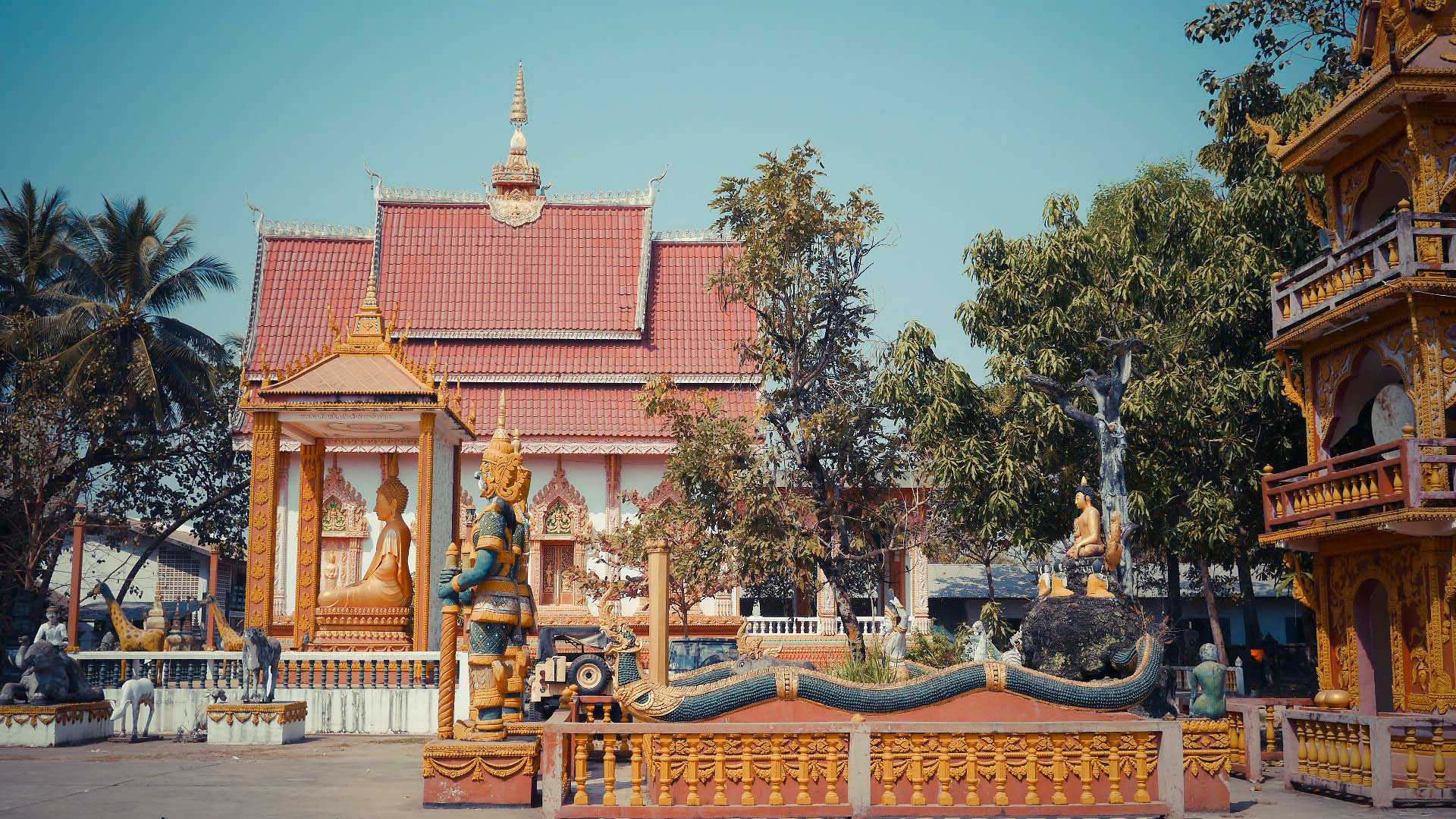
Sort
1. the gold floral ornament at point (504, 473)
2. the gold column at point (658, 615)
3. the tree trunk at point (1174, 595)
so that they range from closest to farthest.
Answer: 1. the gold floral ornament at point (504, 473)
2. the gold column at point (658, 615)
3. the tree trunk at point (1174, 595)

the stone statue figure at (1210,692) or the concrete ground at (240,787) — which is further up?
the stone statue figure at (1210,692)

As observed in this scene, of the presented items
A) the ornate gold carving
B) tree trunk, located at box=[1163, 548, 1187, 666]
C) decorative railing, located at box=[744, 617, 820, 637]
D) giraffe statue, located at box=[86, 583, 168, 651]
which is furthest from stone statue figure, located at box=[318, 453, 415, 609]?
the ornate gold carving

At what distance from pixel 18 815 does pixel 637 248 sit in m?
24.0

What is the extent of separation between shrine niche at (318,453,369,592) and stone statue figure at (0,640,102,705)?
1319 centimetres

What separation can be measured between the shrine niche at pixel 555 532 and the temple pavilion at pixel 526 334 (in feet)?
0.12

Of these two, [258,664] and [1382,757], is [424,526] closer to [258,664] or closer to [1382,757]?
[258,664]

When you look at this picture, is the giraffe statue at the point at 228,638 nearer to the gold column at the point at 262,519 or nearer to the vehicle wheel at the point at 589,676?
the gold column at the point at 262,519

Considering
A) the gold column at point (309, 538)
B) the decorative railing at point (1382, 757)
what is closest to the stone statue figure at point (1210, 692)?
the decorative railing at point (1382, 757)

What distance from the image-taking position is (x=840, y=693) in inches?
368

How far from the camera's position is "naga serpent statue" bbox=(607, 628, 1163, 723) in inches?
355

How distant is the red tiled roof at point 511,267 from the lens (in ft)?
99.5

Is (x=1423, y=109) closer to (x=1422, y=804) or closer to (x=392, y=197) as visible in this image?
(x=1422, y=804)

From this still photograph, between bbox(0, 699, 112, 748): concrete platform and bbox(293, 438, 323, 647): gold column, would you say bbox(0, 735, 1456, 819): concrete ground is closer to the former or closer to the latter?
bbox(0, 699, 112, 748): concrete platform

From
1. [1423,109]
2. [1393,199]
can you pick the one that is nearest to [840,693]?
[1423,109]
